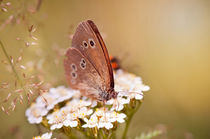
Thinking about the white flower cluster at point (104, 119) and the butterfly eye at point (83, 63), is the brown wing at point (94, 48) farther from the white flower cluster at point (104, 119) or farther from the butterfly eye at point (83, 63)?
the white flower cluster at point (104, 119)

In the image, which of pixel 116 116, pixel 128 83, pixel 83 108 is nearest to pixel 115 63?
pixel 128 83

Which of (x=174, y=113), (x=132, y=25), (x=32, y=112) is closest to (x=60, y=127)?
(x=32, y=112)

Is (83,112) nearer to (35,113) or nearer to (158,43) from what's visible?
(35,113)

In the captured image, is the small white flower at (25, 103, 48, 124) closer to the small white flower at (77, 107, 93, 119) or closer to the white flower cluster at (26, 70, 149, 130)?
the white flower cluster at (26, 70, 149, 130)

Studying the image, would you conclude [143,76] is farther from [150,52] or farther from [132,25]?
[132,25]

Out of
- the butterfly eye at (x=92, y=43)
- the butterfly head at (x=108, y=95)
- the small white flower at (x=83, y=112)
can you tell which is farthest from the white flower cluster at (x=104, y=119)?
the butterfly eye at (x=92, y=43)

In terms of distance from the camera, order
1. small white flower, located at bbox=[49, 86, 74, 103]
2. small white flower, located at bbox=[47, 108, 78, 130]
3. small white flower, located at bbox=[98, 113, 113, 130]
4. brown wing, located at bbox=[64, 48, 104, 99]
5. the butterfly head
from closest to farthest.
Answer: small white flower, located at bbox=[98, 113, 113, 130]
small white flower, located at bbox=[47, 108, 78, 130]
the butterfly head
brown wing, located at bbox=[64, 48, 104, 99]
small white flower, located at bbox=[49, 86, 74, 103]

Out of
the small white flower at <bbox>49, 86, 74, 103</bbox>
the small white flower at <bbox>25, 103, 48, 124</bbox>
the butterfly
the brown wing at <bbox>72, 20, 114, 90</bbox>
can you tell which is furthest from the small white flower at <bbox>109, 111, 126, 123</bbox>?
the butterfly

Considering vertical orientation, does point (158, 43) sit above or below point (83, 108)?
above
